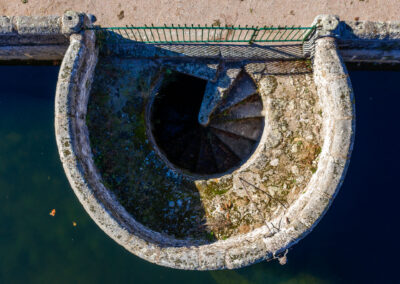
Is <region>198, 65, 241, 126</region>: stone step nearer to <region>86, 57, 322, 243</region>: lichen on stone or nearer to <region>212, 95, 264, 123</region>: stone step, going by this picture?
<region>212, 95, 264, 123</region>: stone step

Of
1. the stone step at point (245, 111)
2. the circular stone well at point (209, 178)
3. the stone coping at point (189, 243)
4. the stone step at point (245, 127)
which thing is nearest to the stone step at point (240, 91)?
the circular stone well at point (209, 178)

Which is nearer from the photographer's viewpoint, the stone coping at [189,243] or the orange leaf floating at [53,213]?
the stone coping at [189,243]

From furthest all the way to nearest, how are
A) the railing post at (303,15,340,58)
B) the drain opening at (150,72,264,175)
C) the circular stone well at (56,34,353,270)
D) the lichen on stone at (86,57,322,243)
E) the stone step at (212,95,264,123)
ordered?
1. the drain opening at (150,72,264,175)
2. the stone step at (212,95,264,123)
3. the lichen on stone at (86,57,322,243)
4. the circular stone well at (56,34,353,270)
5. the railing post at (303,15,340,58)

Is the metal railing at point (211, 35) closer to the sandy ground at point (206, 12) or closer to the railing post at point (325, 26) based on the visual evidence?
the sandy ground at point (206, 12)

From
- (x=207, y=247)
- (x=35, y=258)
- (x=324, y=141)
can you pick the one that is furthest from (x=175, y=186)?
(x=35, y=258)

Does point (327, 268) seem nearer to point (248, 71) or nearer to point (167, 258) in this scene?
point (167, 258)

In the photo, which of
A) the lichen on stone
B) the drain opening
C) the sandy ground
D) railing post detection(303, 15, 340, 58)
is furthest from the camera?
the drain opening

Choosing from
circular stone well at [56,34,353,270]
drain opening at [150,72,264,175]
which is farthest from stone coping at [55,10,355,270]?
drain opening at [150,72,264,175]

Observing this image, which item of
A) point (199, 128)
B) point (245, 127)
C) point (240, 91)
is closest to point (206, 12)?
point (240, 91)

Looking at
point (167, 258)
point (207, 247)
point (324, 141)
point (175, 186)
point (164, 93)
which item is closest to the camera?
point (167, 258)
